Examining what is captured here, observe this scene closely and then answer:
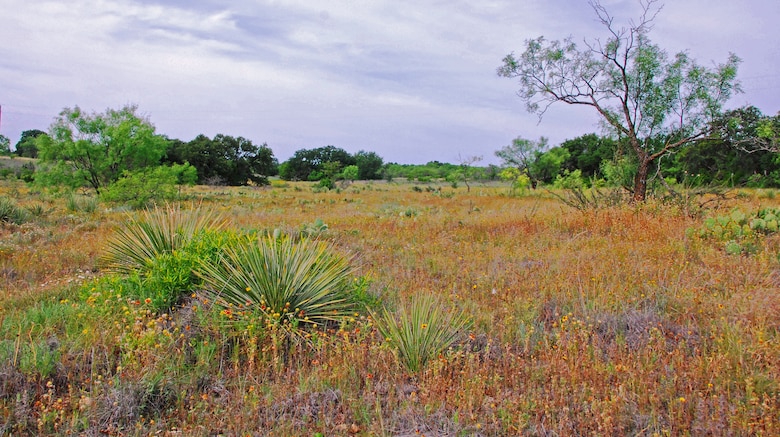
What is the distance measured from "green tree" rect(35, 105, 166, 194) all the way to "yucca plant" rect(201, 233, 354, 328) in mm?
20394

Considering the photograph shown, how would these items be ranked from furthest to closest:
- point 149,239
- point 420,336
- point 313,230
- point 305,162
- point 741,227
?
point 305,162 → point 313,230 → point 741,227 → point 149,239 → point 420,336

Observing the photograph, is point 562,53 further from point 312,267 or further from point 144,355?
point 144,355

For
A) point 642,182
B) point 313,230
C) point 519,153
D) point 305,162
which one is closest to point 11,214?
point 313,230

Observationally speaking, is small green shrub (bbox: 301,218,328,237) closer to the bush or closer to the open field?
the open field

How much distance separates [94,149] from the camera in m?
22.0

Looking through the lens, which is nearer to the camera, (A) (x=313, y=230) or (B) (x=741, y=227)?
(B) (x=741, y=227)

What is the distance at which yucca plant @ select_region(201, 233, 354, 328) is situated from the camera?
174 inches

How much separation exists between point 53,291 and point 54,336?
74.6 inches

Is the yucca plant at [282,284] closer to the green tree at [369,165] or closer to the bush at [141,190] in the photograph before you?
the bush at [141,190]

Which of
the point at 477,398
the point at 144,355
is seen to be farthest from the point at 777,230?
the point at 144,355

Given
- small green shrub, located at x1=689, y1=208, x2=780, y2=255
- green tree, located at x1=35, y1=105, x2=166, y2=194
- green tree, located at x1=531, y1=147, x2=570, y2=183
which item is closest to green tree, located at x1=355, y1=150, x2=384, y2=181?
green tree, located at x1=531, y1=147, x2=570, y2=183

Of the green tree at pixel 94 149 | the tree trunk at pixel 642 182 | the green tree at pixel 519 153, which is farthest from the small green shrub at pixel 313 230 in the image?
the green tree at pixel 519 153

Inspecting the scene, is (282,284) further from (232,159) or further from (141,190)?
(232,159)

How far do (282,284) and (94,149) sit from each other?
22.3m
